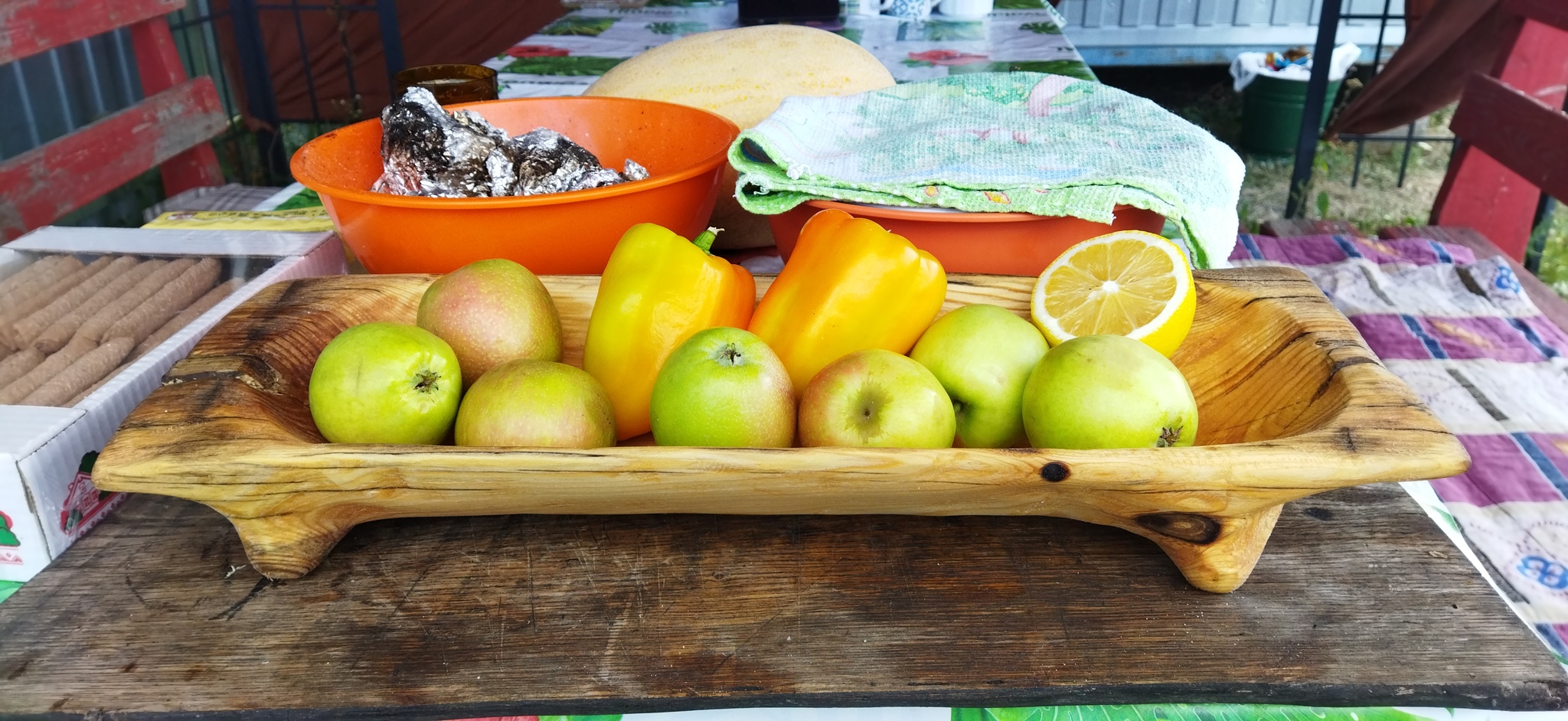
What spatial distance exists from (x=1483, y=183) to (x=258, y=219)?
2519mm

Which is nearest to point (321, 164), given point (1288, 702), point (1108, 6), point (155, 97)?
point (1288, 702)

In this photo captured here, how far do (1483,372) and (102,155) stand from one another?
2.39 meters

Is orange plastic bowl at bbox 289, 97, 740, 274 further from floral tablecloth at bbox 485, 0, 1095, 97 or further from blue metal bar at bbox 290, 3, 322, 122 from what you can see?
blue metal bar at bbox 290, 3, 322, 122

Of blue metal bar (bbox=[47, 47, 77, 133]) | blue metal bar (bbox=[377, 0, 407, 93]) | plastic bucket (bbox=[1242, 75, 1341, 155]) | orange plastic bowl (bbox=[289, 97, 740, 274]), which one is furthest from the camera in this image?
plastic bucket (bbox=[1242, 75, 1341, 155])

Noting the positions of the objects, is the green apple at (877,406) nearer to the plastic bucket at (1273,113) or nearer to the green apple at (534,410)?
the green apple at (534,410)

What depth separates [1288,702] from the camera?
55 centimetres

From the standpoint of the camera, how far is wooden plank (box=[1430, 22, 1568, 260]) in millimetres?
2232

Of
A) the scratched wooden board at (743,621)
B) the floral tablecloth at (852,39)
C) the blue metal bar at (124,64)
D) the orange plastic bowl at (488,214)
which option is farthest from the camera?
the blue metal bar at (124,64)

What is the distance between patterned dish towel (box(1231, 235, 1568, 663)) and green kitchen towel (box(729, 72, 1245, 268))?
49 cm

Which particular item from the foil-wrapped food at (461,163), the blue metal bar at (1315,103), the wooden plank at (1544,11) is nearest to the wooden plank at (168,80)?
the foil-wrapped food at (461,163)

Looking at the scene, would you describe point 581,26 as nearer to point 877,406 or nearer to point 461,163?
point 461,163

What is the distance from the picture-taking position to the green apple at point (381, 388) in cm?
64

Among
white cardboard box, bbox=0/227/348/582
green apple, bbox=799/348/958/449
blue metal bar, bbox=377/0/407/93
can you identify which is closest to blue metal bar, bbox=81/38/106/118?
blue metal bar, bbox=377/0/407/93

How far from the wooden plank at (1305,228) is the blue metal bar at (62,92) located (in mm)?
3391
